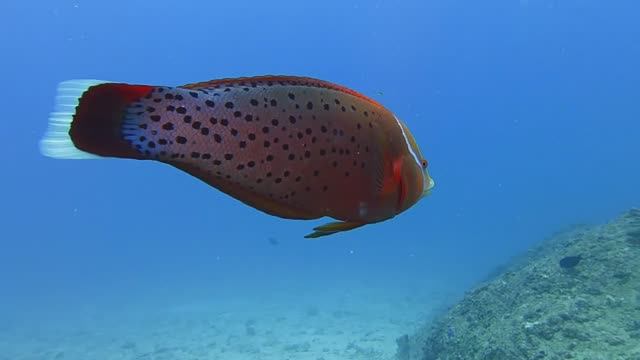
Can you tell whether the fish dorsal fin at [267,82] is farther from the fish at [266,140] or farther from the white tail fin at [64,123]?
the white tail fin at [64,123]

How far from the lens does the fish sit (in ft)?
4.24

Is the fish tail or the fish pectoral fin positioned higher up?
the fish tail

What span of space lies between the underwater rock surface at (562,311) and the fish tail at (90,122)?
719 cm

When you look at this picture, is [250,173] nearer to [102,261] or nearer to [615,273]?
[615,273]

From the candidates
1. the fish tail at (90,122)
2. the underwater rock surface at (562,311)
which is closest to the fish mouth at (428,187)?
the fish tail at (90,122)

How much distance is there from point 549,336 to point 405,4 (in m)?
151

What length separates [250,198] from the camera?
1.43 m

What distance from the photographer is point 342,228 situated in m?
1.55

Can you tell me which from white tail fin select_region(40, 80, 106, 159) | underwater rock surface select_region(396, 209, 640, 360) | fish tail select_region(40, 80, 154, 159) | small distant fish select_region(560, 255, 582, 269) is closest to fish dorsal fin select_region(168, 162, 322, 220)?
fish tail select_region(40, 80, 154, 159)

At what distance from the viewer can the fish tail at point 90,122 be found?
1284 mm

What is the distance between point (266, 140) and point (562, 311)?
25.5 feet

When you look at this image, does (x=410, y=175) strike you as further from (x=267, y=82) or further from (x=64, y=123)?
(x=64, y=123)

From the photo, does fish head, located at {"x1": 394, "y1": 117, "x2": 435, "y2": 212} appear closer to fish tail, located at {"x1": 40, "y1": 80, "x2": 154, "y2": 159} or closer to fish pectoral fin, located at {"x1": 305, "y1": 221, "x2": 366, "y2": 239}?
fish pectoral fin, located at {"x1": 305, "y1": 221, "x2": 366, "y2": 239}

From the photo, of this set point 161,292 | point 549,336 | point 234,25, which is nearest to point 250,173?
point 549,336
